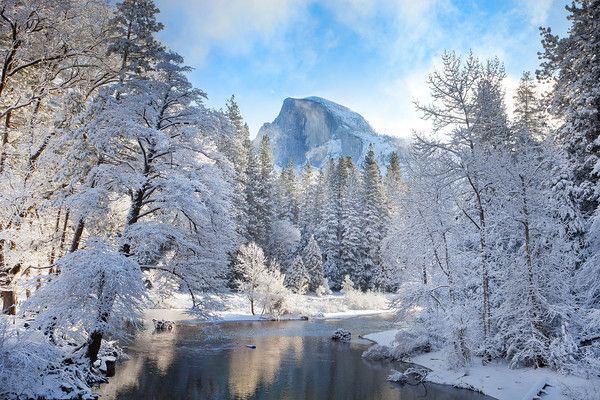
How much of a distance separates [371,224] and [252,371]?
138 ft

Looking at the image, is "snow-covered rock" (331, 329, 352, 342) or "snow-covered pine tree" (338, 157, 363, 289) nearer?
"snow-covered rock" (331, 329, 352, 342)

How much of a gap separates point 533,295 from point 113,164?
1658cm

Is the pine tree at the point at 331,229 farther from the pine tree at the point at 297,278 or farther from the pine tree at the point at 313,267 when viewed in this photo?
the pine tree at the point at 297,278

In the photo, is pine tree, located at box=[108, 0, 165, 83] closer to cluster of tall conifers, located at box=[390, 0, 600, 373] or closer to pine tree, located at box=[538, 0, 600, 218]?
cluster of tall conifers, located at box=[390, 0, 600, 373]

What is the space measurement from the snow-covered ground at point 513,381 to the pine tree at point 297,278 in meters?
27.2

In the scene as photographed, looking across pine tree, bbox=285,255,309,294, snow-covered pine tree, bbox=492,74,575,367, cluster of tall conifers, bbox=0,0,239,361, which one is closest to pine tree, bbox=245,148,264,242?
pine tree, bbox=285,255,309,294

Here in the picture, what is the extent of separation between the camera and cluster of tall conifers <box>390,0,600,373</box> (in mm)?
15641

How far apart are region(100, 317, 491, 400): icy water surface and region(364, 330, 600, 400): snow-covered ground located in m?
0.67

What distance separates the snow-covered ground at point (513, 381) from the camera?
12.9 meters

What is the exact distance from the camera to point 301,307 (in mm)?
42375

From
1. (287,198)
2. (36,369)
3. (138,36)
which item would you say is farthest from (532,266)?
(287,198)

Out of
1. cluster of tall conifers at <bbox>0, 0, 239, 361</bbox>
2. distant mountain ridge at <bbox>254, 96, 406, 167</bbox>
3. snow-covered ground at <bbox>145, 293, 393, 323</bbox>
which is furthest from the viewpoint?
distant mountain ridge at <bbox>254, 96, 406, 167</bbox>

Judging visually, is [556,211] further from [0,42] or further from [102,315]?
[0,42]

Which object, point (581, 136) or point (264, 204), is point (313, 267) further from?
point (581, 136)
